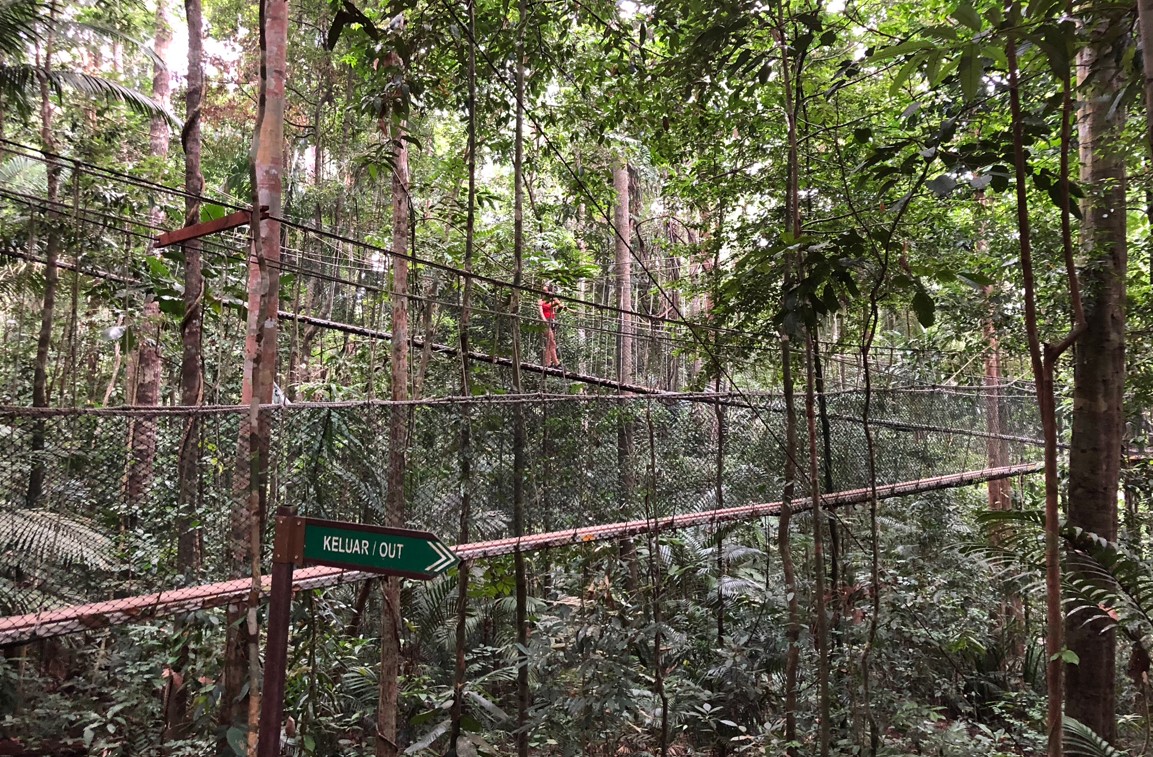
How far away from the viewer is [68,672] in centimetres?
371

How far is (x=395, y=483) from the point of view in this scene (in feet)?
7.06

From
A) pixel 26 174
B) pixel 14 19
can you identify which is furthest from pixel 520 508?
pixel 26 174

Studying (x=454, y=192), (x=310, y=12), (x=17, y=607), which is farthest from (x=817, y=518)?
(x=310, y=12)

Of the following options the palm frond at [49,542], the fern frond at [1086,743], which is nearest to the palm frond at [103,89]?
the palm frond at [49,542]

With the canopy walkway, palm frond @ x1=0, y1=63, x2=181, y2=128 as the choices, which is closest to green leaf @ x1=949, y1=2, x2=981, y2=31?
the canopy walkway

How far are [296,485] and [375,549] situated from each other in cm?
148

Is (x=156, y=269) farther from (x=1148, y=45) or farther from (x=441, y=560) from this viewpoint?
(x=1148, y=45)

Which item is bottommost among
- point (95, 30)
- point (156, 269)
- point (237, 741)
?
point (237, 741)

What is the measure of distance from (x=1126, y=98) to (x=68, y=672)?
508 cm

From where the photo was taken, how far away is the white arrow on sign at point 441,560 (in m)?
1.14

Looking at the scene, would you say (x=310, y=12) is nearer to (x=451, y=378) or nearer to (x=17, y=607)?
(x=451, y=378)

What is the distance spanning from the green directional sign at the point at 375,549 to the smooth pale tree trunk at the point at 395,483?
0.75m

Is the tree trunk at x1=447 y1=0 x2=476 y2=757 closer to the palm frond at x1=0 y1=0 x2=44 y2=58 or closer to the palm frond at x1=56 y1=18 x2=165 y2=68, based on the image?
the palm frond at x1=0 y1=0 x2=44 y2=58

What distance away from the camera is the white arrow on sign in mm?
1143
